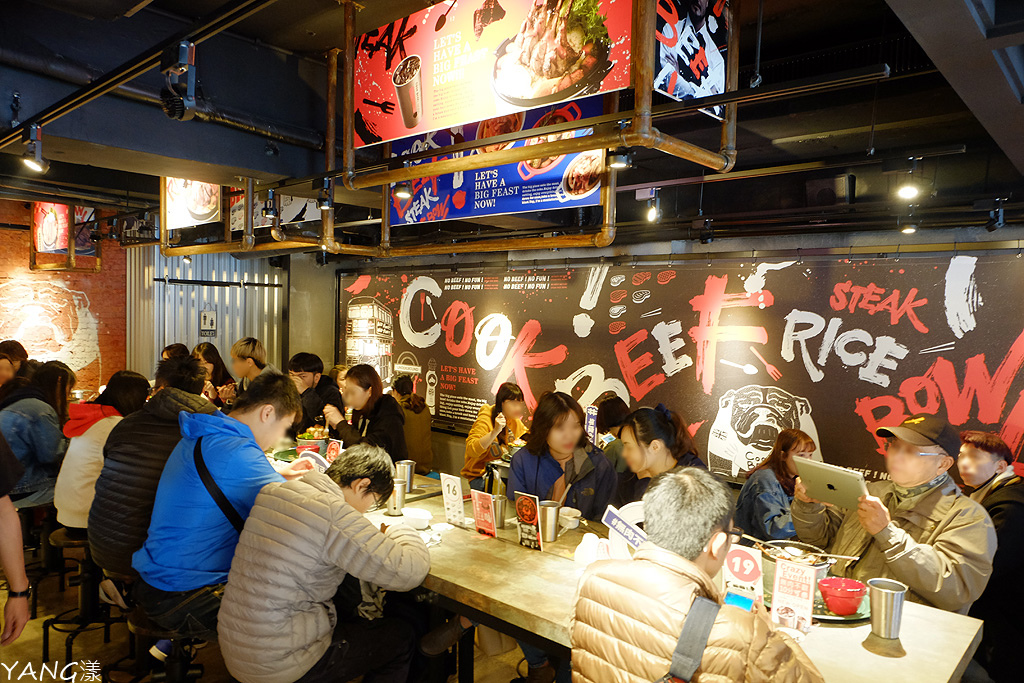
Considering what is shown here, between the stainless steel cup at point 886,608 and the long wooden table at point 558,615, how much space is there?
0.12 ft

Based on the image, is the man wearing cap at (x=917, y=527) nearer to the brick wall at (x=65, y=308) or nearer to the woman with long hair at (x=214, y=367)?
the woman with long hair at (x=214, y=367)

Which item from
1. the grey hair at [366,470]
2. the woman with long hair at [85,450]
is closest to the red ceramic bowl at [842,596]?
the grey hair at [366,470]

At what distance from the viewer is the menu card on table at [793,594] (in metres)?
2.11

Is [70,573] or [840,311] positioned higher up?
[840,311]

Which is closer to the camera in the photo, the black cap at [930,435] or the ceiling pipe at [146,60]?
the ceiling pipe at [146,60]

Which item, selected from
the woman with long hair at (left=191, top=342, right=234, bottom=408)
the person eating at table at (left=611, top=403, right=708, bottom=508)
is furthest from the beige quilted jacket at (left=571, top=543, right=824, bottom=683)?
the woman with long hair at (left=191, top=342, right=234, bottom=408)

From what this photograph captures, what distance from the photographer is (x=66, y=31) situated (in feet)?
11.7

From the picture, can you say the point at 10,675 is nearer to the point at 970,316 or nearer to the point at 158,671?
the point at 158,671

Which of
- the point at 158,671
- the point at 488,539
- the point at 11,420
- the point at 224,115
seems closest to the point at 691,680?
the point at 488,539

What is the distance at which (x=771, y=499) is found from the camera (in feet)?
11.5

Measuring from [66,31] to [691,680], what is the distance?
14.4 feet

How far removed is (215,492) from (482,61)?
228 centimetres

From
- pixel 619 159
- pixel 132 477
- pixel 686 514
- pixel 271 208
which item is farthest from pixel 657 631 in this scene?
pixel 271 208

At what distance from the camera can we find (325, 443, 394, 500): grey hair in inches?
112
